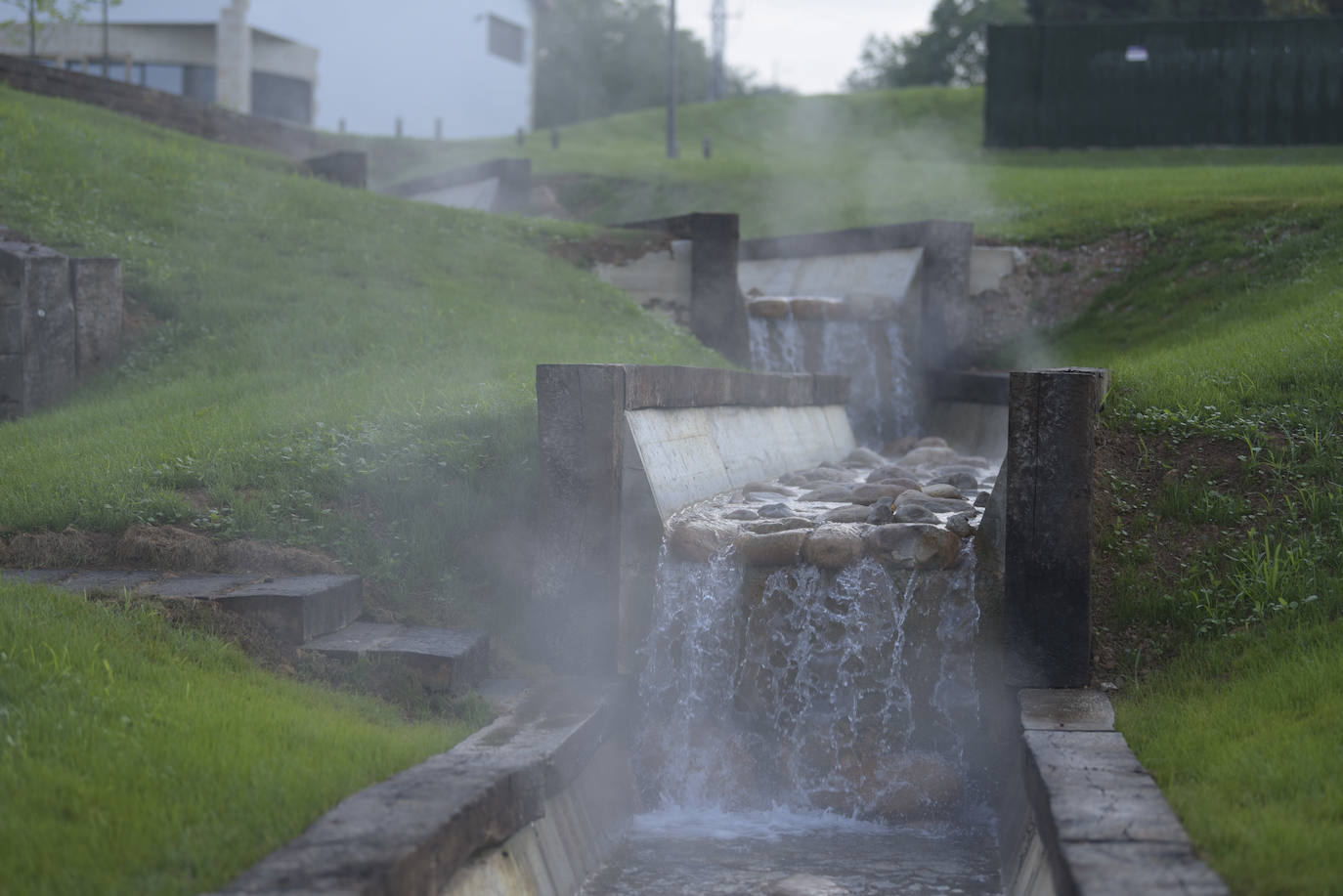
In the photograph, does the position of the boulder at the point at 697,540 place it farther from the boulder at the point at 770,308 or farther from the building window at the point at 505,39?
the building window at the point at 505,39

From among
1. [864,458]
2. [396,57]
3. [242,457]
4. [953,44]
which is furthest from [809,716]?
[953,44]

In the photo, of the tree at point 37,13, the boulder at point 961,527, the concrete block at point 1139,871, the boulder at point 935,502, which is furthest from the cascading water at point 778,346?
the tree at point 37,13

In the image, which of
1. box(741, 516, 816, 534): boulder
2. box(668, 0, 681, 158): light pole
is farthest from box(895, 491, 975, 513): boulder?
box(668, 0, 681, 158): light pole

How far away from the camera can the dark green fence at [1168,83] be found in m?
23.6

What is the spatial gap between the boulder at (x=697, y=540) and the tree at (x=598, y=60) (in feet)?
152

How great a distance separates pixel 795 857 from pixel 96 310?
25.9 feet

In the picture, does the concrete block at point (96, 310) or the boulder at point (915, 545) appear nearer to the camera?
the boulder at point (915, 545)

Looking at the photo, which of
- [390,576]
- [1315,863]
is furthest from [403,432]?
[1315,863]

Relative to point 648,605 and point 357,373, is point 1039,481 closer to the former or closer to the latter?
point 648,605

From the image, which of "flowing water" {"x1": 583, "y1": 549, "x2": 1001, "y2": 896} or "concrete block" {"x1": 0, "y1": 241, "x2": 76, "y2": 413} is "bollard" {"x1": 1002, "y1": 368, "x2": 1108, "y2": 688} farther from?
"concrete block" {"x1": 0, "y1": 241, "x2": 76, "y2": 413}

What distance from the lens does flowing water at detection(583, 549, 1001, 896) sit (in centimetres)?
553

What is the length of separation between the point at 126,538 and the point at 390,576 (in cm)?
132

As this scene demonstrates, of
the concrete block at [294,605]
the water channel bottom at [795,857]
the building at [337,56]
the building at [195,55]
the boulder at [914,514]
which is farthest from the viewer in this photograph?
the building at [337,56]

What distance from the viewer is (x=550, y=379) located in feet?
20.2
